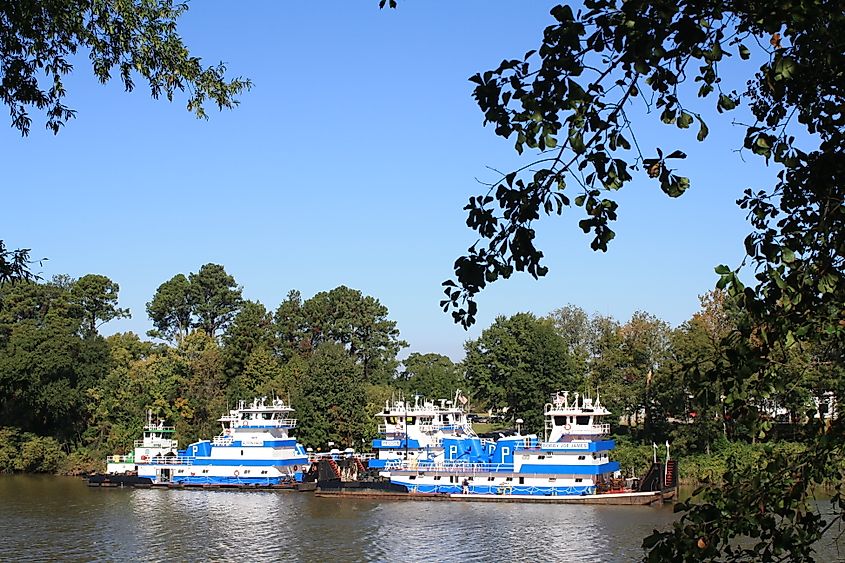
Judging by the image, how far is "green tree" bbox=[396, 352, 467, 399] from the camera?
57.5m

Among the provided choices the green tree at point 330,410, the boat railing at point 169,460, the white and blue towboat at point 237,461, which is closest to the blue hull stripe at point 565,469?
the white and blue towboat at point 237,461

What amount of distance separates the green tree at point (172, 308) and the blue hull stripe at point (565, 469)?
3736 centimetres

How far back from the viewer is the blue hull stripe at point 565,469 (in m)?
32.3

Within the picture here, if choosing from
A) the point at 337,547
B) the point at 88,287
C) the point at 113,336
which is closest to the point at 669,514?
the point at 337,547

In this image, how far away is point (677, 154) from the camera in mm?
3807

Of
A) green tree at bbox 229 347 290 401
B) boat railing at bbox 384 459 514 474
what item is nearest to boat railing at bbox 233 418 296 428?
boat railing at bbox 384 459 514 474

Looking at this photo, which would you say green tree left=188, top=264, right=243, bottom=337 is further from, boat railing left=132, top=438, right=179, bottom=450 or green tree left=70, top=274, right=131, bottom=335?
boat railing left=132, top=438, right=179, bottom=450

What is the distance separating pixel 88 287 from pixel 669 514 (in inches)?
1611

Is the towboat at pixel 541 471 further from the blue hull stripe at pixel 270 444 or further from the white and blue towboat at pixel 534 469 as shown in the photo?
the blue hull stripe at pixel 270 444

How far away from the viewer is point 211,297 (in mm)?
65625

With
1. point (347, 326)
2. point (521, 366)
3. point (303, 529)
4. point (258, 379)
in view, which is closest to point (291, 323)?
point (347, 326)

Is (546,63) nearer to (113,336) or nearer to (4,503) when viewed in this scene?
(4,503)

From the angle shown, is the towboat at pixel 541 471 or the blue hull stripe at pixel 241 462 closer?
the towboat at pixel 541 471

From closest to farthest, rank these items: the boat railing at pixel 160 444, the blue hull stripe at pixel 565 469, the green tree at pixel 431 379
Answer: the blue hull stripe at pixel 565 469 → the boat railing at pixel 160 444 → the green tree at pixel 431 379
